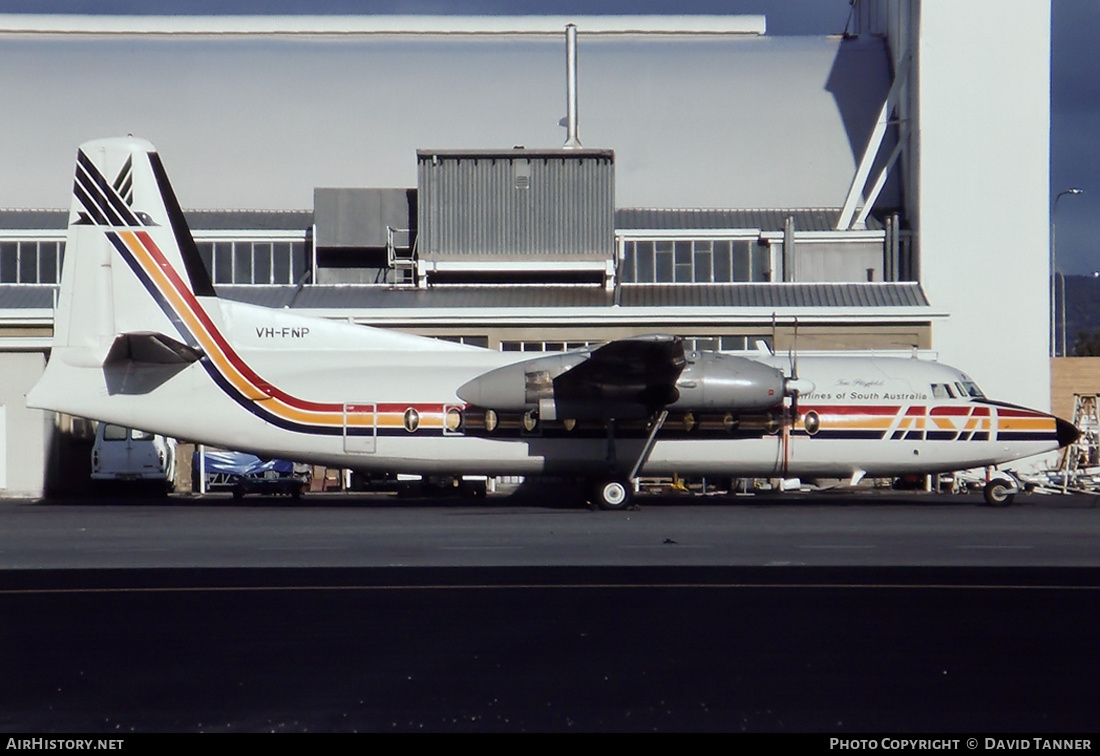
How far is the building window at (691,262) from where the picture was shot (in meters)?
42.1

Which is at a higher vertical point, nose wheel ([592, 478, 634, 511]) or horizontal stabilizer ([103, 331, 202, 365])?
horizontal stabilizer ([103, 331, 202, 365])

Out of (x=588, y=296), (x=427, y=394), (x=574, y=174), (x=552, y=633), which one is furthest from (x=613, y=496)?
(x=574, y=174)

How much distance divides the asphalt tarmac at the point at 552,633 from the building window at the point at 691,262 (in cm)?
2395

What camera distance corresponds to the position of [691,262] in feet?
138

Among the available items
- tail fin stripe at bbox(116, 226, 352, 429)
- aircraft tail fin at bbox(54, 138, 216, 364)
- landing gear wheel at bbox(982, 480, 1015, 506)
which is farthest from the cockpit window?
aircraft tail fin at bbox(54, 138, 216, 364)

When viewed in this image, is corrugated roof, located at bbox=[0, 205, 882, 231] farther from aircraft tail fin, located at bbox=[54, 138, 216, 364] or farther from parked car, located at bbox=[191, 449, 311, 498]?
aircraft tail fin, located at bbox=[54, 138, 216, 364]

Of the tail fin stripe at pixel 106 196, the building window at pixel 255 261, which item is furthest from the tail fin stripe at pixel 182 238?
the building window at pixel 255 261

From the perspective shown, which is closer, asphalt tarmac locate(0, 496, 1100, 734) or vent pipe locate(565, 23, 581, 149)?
asphalt tarmac locate(0, 496, 1100, 734)

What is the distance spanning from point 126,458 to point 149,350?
9.83 meters

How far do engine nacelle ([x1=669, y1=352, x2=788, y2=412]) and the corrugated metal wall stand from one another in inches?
626

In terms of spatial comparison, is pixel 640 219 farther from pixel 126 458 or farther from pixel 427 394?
pixel 427 394

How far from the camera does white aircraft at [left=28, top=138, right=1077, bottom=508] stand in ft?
79.5

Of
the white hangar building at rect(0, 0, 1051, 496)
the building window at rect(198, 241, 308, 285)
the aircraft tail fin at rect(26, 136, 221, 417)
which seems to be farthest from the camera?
the building window at rect(198, 241, 308, 285)

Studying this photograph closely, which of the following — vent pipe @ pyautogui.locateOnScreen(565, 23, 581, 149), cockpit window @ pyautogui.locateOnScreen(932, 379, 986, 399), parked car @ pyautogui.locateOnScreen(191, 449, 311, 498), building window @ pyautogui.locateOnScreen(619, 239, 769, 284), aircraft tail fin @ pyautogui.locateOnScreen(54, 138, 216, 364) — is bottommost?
parked car @ pyautogui.locateOnScreen(191, 449, 311, 498)
